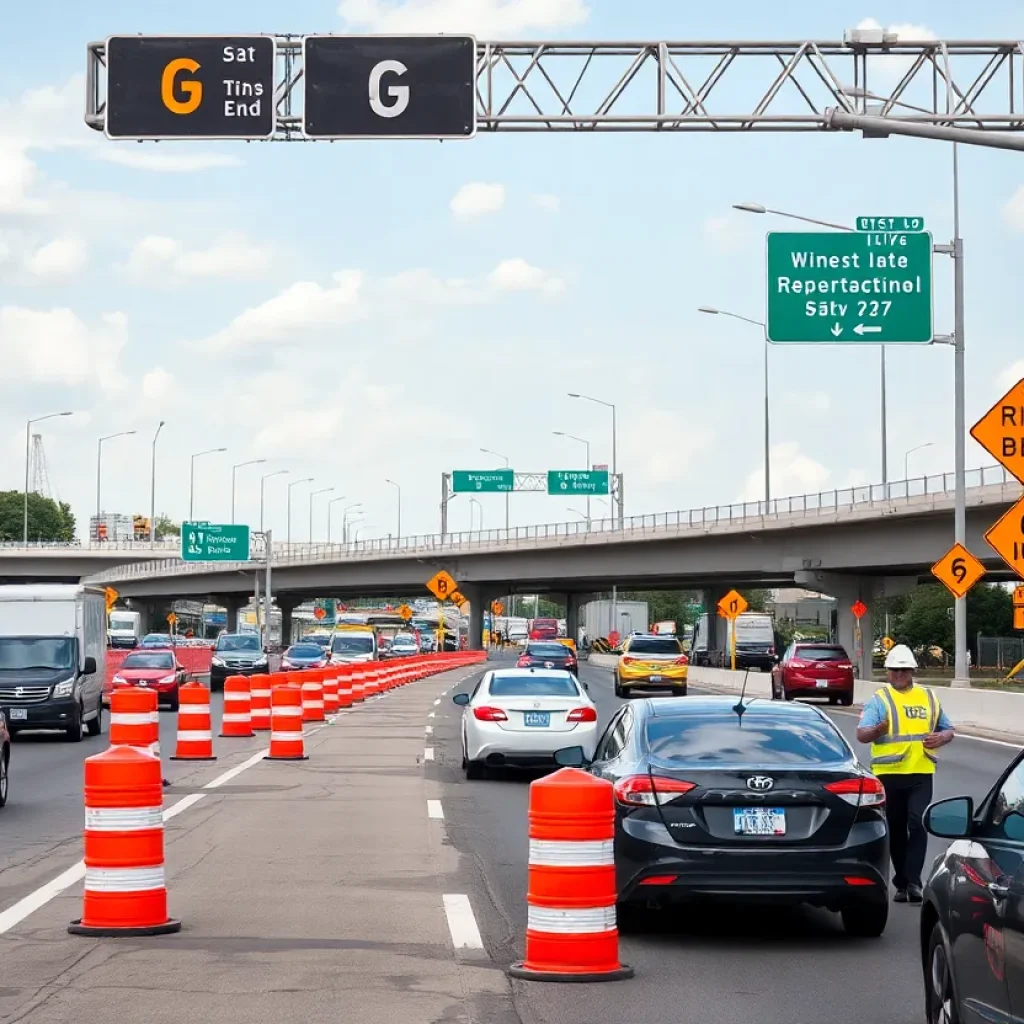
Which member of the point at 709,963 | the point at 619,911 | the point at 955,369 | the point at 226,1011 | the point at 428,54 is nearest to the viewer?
the point at 226,1011

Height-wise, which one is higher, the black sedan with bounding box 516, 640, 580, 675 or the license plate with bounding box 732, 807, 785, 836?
the license plate with bounding box 732, 807, 785, 836

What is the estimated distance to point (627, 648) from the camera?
5125 cm

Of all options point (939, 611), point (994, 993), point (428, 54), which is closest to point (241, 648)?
point (428, 54)

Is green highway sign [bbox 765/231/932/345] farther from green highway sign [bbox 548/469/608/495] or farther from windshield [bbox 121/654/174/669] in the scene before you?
green highway sign [bbox 548/469/608/495]

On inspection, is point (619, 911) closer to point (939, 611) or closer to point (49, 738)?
point (49, 738)

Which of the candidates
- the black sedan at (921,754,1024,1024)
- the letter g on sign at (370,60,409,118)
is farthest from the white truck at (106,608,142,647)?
the black sedan at (921,754,1024,1024)

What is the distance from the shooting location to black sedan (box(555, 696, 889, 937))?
9.91 meters

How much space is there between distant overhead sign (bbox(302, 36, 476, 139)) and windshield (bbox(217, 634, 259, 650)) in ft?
108

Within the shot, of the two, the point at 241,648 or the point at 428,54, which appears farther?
the point at 241,648

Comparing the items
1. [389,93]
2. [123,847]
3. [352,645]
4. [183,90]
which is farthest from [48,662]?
[352,645]

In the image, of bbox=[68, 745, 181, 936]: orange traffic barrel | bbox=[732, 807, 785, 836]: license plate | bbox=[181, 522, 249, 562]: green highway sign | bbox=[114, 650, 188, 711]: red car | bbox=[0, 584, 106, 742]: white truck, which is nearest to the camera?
bbox=[68, 745, 181, 936]: orange traffic barrel

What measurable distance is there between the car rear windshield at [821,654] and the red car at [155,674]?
16.3 metres

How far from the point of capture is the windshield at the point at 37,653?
30.0 m

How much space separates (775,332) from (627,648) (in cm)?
1896
